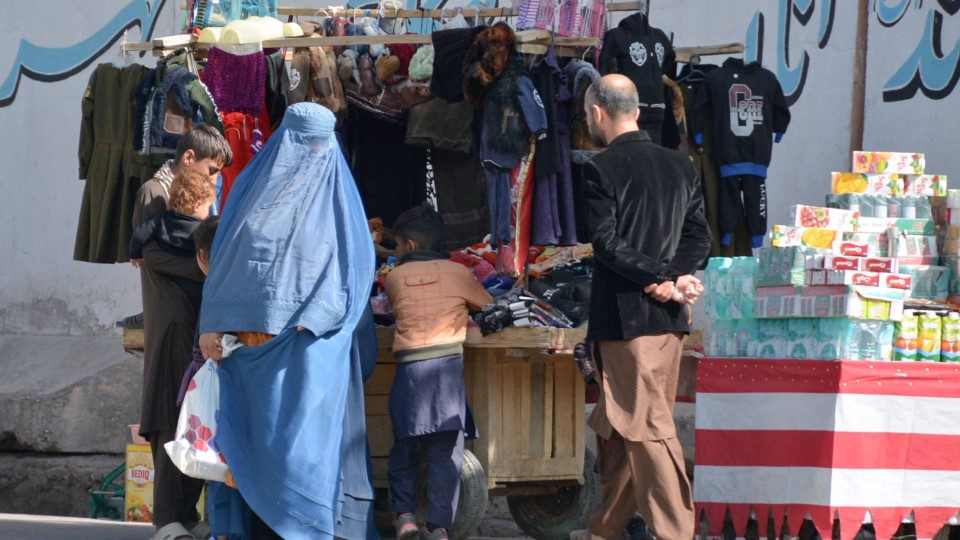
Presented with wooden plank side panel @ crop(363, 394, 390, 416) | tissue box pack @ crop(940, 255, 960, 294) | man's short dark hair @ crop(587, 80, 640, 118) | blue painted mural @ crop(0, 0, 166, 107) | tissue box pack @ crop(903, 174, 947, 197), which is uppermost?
blue painted mural @ crop(0, 0, 166, 107)

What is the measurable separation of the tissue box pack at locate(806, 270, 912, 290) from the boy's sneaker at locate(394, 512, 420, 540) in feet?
6.08

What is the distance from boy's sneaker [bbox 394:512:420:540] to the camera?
5680mm

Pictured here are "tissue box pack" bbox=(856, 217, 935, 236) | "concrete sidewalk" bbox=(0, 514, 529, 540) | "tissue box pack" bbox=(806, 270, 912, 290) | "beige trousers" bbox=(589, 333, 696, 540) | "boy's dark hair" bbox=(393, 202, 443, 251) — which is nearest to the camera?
"beige trousers" bbox=(589, 333, 696, 540)

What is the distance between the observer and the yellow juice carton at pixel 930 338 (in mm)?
5645

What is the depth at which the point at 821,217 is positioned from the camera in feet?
19.5

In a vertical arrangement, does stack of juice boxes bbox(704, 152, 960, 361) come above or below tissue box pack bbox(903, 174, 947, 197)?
below

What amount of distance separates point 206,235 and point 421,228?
97 cm

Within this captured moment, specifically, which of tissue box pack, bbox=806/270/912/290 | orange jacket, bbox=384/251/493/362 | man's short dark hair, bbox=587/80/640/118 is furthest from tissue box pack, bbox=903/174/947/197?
orange jacket, bbox=384/251/493/362

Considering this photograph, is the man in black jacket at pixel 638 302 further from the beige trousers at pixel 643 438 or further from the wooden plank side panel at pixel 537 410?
the wooden plank side panel at pixel 537 410

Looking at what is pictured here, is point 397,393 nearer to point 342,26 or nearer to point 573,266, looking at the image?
point 573,266

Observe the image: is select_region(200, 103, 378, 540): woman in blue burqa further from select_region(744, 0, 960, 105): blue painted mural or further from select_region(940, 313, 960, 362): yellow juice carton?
select_region(744, 0, 960, 105): blue painted mural

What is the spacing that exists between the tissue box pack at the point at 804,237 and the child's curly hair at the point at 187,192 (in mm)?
2335

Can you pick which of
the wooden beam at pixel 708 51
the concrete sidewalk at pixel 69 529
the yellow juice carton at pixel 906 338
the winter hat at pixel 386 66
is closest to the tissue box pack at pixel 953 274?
the yellow juice carton at pixel 906 338

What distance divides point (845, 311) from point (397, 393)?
5.88 feet
